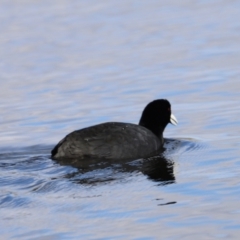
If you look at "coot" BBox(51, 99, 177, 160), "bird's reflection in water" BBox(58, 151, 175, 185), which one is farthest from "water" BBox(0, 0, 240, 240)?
"coot" BBox(51, 99, 177, 160)

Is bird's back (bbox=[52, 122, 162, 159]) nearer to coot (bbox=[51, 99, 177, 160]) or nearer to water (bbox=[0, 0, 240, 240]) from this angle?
coot (bbox=[51, 99, 177, 160])

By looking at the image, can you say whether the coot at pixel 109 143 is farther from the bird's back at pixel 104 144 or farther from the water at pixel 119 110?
the water at pixel 119 110

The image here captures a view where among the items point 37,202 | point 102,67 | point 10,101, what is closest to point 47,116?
point 10,101

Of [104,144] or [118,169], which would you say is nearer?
[118,169]

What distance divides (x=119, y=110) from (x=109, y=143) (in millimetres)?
2295

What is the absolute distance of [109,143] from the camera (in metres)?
10.8

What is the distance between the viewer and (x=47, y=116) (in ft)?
42.7

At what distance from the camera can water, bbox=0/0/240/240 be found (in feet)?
25.5

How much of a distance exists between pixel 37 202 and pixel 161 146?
3.28 metres

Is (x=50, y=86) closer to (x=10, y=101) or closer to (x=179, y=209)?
(x=10, y=101)

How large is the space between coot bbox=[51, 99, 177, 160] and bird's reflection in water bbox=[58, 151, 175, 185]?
0.39ft

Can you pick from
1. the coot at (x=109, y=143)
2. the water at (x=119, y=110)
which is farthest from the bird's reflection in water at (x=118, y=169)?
the coot at (x=109, y=143)

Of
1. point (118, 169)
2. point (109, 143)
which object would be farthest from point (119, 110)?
point (118, 169)

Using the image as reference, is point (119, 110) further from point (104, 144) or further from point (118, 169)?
point (118, 169)
